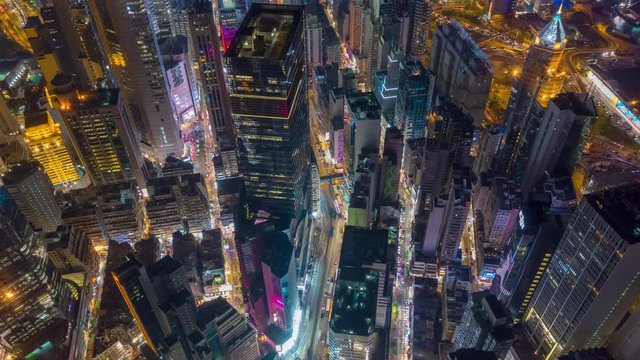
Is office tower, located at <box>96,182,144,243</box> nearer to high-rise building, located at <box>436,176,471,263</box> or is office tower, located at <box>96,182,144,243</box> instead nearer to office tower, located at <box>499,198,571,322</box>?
high-rise building, located at <box>436,176,471,263</box>

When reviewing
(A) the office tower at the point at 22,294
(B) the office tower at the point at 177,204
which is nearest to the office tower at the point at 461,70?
(B) the office tower at the point at 177,204

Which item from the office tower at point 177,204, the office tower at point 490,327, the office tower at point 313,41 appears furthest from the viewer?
the office tower at point 313,41

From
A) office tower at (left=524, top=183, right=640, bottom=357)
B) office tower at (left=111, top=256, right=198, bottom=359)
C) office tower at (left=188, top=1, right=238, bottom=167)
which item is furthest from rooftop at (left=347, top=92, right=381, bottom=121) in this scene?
office tower at (left=111, top=256, right=198, bottom=359)

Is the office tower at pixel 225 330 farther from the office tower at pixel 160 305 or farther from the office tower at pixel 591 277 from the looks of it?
the office tower at pixel 591 277

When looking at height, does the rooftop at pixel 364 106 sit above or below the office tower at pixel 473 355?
above

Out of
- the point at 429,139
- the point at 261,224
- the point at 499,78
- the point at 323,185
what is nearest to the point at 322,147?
the point at 323,185

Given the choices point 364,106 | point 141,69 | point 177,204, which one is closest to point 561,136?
point 364,106

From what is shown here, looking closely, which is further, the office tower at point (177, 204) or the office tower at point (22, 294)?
the office tower at point (177, 204)
